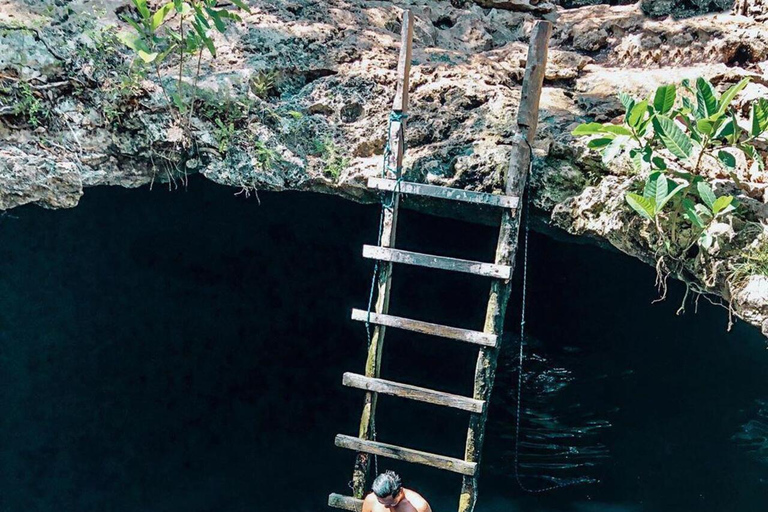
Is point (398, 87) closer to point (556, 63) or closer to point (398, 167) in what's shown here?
point (398, 167)

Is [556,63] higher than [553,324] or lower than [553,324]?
higher

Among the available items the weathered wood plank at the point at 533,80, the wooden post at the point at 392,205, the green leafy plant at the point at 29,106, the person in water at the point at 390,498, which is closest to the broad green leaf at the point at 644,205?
the weathered wood plank at the point at 533,80

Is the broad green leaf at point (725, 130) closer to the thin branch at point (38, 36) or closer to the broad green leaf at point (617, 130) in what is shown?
the broad green leaf at point (617, 130)

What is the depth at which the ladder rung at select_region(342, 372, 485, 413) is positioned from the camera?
3.58m

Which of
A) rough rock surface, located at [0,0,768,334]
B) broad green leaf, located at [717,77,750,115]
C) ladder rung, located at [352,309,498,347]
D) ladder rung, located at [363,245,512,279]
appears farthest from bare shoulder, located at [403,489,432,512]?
broad green leaf, located at [717,77,750,115]

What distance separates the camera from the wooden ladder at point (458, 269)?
3.58 meters

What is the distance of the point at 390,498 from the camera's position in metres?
3.56

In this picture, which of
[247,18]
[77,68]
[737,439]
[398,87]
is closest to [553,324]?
[737,439]

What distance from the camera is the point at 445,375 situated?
17.3ft

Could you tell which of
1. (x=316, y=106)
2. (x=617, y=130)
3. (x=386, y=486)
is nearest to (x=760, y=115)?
(x=617, y=130)

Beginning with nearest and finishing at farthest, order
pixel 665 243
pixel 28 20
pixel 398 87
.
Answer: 1. pixel 665 243
2. pixel 398 87
3. pixel 28 20

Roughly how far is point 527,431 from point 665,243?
6.93ft

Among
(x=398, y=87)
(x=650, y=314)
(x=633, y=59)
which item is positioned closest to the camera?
(x=398, y=87)

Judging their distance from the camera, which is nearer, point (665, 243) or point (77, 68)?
point (665, 243)
